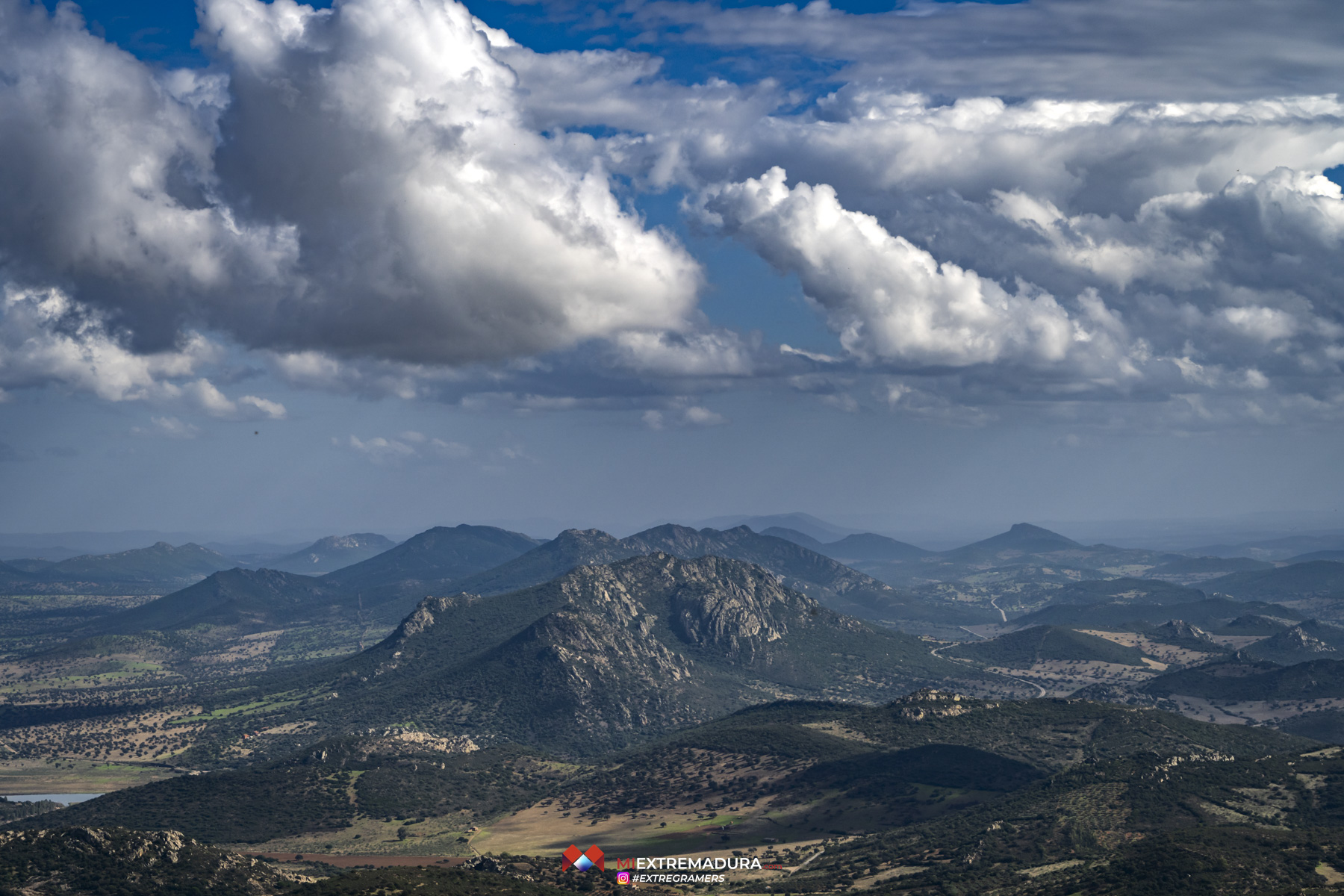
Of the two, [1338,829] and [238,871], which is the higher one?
[238,871]

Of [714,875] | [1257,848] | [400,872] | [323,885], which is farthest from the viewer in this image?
[714,875]

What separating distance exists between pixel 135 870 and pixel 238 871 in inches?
572

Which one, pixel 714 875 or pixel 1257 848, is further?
pixel 714 875

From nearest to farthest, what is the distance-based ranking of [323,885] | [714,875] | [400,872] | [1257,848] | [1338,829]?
[323,885] < [400,872] < [1257,848] < [1338,829] < [714,875]

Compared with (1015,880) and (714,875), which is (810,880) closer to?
(714,875)

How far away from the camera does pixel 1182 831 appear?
176375mm

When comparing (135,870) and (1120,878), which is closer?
(1120,878)

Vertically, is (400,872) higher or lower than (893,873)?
higher

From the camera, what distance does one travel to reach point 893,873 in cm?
18750

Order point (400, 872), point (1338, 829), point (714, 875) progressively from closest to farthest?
point (400, 872)
point (1338, 829)
point (714, 875)

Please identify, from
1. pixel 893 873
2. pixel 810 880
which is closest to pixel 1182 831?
pixel 893 873

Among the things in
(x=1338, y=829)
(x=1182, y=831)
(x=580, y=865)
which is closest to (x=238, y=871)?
(x=580, y=865)

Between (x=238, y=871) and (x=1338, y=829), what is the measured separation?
174 metres

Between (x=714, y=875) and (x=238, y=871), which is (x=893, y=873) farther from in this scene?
(x=238, y=871)
